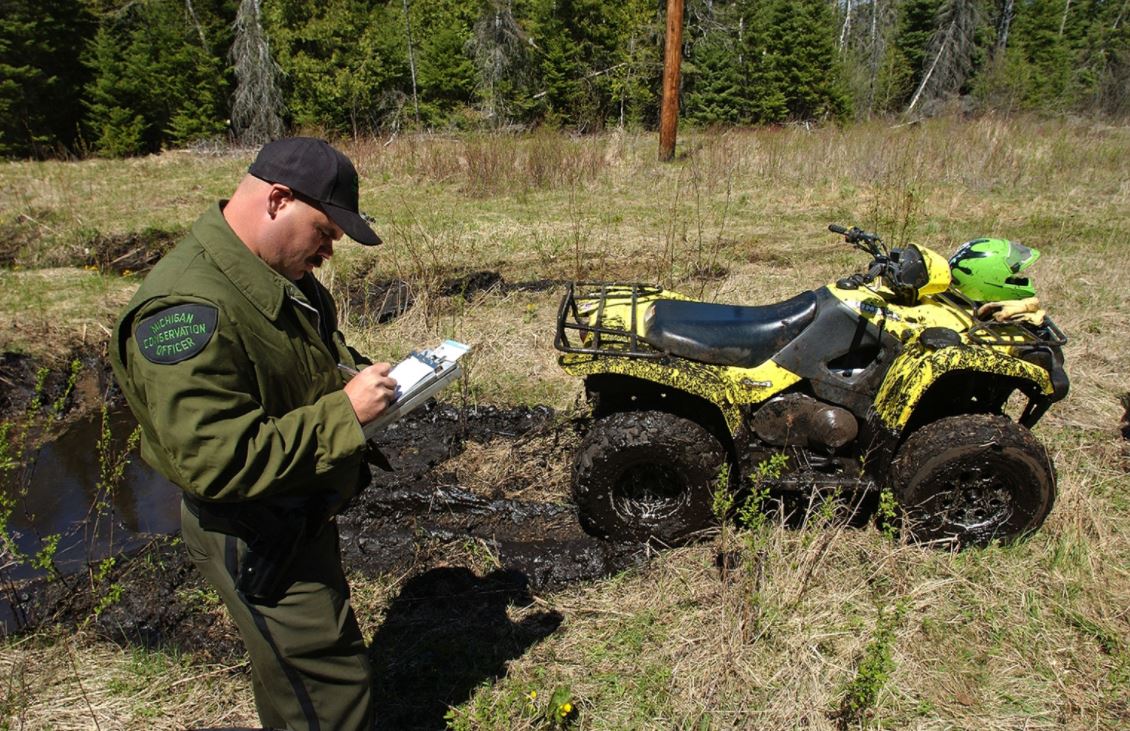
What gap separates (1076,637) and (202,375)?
3.18m

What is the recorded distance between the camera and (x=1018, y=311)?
3.06 m

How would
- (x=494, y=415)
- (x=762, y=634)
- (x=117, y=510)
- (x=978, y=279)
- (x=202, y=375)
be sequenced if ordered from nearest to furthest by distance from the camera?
1. (x=202, y=375)
2. (x=762, y=634)
3. (x=978, y=279)
4. (x=117, y=510)
5. (x=494, y=415)

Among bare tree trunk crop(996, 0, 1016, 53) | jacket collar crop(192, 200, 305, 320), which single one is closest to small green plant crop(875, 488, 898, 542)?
jacket collar crop(192, 200, 305, 320)

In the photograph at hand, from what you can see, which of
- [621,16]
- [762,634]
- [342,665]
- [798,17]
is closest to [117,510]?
[342,665]

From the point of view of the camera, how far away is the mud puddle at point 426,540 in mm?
2887

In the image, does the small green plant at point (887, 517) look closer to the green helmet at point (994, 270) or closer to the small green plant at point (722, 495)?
the small green plant at point (722, 495)

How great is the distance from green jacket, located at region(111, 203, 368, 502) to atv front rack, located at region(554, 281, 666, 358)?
1.45m

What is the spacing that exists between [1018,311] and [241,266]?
3175mm

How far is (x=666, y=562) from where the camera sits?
10.1ft

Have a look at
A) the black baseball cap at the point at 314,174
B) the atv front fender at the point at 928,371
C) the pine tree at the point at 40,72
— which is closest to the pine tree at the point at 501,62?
the pine tree at the point at 40,72

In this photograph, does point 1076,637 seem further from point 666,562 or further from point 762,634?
point 666,562

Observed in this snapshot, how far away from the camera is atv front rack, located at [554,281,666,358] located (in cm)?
301

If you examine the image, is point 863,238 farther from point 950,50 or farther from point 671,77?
point 950,50

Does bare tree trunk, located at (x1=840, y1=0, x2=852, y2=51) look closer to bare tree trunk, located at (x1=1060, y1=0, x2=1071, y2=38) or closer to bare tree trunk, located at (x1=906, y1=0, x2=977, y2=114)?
bare tree trunk, located at (x1=906, y1=0, x2=977, y2=114)
